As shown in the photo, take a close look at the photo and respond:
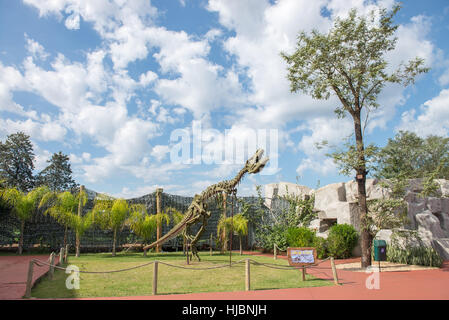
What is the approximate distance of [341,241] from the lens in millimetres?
13375

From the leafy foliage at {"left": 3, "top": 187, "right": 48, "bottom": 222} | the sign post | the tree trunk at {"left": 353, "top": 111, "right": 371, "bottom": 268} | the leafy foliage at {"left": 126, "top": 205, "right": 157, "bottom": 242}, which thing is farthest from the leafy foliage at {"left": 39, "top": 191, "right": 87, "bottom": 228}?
the tree trunk at {"left": 353, "top": 111, "right": 371, "bottom": 268}

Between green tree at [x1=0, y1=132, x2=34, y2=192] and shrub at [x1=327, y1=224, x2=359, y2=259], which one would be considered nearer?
shrub at [x1=327, y1=224, x2=359, y2=259]

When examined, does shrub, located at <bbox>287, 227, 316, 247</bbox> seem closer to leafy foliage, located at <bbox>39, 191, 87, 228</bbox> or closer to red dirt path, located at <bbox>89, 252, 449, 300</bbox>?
red dirt path, located at <bbox>89, 252, 449, 300</bbox>

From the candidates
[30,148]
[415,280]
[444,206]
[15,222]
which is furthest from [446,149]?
[30,148]

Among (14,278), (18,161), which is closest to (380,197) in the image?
(14,278)

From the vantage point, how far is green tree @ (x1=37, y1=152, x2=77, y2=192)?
31656 mm

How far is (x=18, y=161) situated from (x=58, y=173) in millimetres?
5373

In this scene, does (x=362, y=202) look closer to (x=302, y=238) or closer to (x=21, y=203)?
(x=302, y=238)

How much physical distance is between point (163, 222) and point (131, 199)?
2.05 metres

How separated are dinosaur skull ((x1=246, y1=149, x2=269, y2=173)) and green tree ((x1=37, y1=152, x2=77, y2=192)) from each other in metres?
27.3

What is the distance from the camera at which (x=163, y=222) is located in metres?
15.8

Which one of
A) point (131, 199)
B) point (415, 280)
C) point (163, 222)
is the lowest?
point (415, 280)

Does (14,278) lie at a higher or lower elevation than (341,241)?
lower
